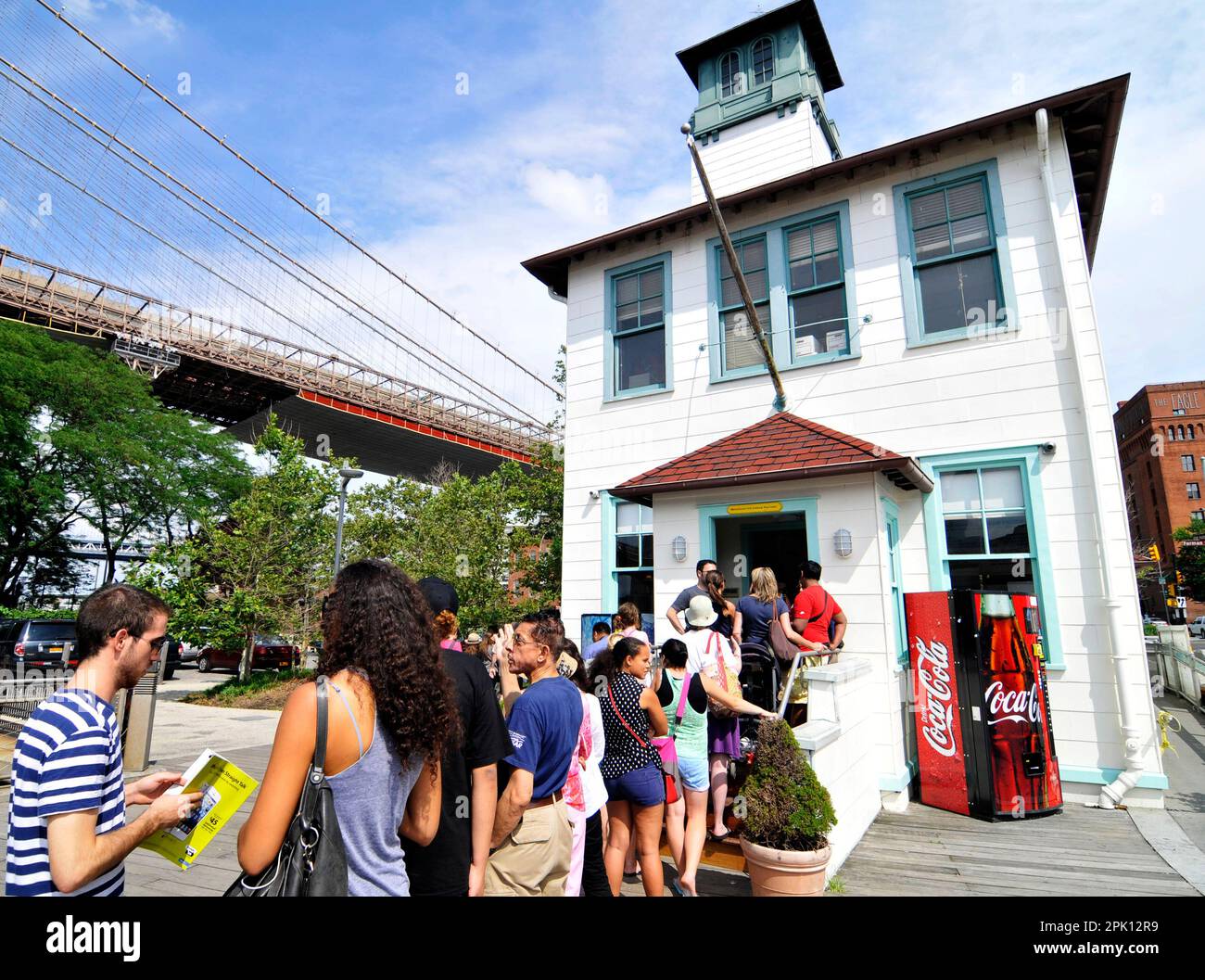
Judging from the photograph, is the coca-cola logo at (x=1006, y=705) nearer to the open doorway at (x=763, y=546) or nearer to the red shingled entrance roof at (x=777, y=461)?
the red shingled entrance roof at (x=777, y=461)

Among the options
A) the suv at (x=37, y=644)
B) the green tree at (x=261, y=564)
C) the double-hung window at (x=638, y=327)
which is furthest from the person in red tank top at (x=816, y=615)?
the suv at (x=37, y=644)

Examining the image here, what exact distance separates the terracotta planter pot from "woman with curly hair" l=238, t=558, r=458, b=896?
2.78m

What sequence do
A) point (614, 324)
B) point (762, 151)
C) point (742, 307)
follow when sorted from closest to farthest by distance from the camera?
point (742, 307) → point (614, 324) → point (762, 151)

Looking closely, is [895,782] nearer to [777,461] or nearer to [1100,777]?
[1100,777]

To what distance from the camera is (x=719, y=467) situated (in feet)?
27.0

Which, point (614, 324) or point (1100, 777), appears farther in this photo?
point (614, 324)

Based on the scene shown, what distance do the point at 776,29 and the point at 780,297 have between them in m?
7.21

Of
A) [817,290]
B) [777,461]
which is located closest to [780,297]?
[817,290]

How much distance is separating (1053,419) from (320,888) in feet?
27.8

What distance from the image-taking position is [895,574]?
7.90m

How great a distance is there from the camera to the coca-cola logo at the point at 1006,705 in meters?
6.29

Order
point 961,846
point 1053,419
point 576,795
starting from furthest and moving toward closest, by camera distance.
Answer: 1. point 1053,419
2. point 961,846
3. point 576,795
